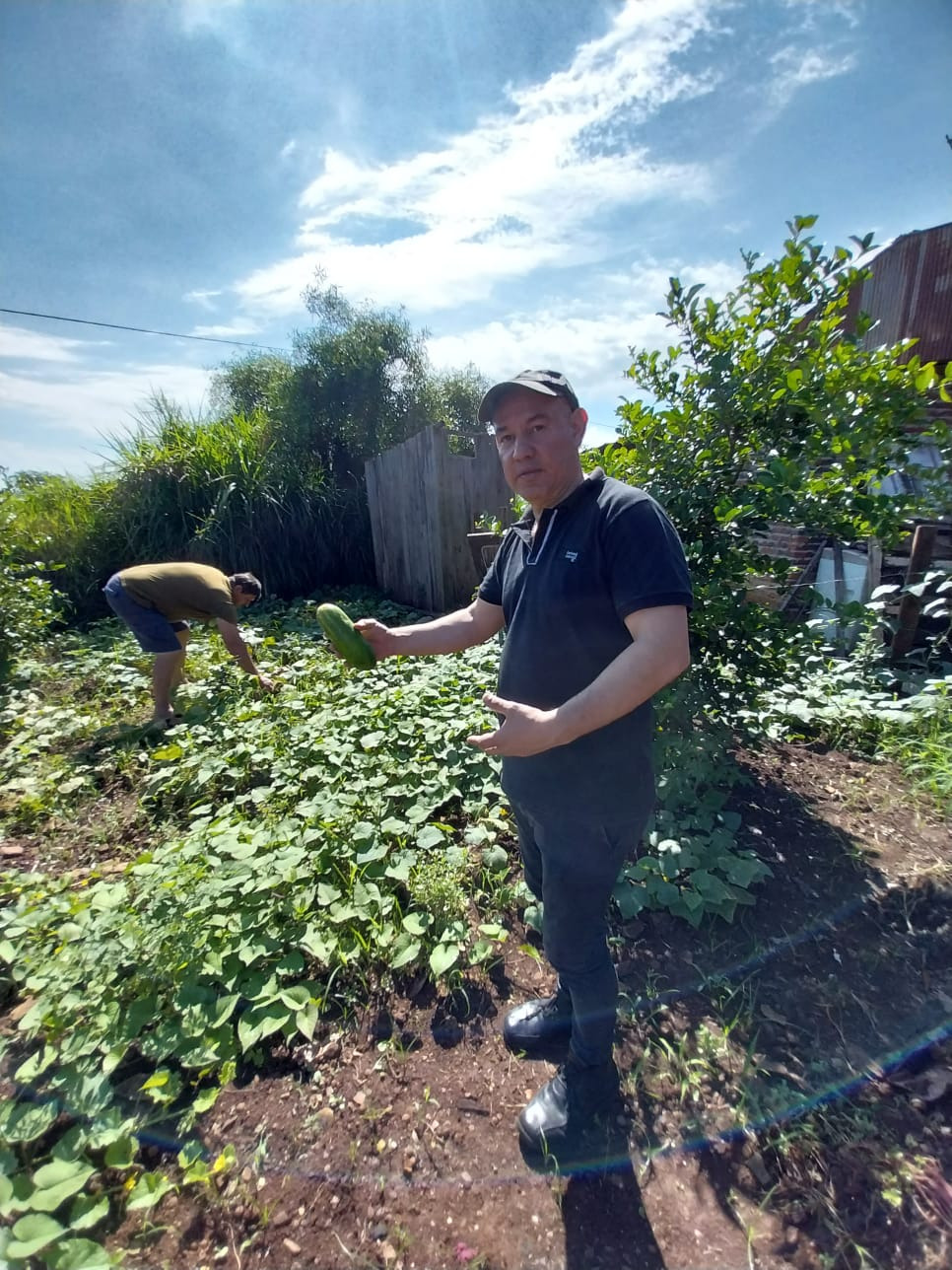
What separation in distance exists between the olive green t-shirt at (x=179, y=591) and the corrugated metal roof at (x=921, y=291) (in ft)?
25.6

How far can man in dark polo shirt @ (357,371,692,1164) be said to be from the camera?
1212mm

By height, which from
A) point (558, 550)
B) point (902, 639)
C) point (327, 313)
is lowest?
point (902, 639)

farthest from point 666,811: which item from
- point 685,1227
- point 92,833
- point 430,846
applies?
point 92,833

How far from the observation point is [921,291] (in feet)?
23.3

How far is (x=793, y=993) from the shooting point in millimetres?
1920

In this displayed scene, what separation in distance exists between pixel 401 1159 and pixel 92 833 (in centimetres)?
249

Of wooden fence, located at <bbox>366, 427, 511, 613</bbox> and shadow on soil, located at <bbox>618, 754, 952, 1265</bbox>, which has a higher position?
wooden fence, located at <bbox>366, 427, 511, 613</bbox>

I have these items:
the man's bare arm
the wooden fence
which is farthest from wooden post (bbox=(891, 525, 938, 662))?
the wooden fence

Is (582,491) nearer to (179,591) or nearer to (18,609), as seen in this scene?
(179,591)

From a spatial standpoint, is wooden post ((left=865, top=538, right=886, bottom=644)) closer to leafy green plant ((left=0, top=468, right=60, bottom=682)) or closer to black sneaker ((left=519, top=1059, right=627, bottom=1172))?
black sneaker ((left=519, top=1059, right=627, bottom=1172))

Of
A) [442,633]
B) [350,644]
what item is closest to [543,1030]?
[442,633]

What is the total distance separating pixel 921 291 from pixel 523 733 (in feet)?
30.6

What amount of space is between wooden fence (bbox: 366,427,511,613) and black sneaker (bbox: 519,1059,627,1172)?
547cm

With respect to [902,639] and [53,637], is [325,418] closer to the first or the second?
[53,637]
